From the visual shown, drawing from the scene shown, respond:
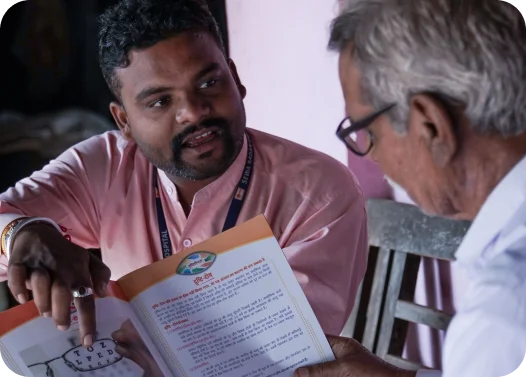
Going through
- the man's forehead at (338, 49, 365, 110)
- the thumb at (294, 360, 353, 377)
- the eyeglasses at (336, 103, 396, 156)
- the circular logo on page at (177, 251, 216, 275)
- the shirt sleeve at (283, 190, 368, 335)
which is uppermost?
the man's forehead at (338, 49, 365, 110)

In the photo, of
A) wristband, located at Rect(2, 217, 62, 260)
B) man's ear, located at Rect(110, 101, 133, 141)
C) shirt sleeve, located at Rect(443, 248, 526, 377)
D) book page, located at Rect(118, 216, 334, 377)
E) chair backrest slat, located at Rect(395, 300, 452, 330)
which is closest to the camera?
shirt sleeve, located at Rect(443, 248, 526, 377)

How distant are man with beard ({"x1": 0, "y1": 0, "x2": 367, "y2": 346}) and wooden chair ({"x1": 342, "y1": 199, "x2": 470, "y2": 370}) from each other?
531 millimetres

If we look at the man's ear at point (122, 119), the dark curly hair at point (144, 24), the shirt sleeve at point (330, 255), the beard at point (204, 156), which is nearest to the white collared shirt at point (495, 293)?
the shirt sleeve at point (330, 255)

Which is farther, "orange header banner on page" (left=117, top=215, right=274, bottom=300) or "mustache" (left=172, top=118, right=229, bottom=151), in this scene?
"mustache" (left=172, top=118, right=229, bottom=151)

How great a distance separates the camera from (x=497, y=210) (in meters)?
0.77

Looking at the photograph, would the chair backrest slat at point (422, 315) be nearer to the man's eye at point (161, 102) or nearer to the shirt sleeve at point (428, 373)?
the shirt sleeve at point (428, 373)

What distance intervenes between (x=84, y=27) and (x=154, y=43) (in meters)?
0.84

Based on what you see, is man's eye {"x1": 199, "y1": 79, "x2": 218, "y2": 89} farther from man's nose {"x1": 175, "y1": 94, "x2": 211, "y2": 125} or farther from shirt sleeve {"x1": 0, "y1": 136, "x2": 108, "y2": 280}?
shirt sleeve {"x1": 0, "y1": 136, "x2": 108, "y2": 280}

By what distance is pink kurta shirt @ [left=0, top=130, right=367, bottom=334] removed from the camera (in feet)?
3.90

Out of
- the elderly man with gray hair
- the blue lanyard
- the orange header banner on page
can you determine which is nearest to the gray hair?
the elderly man with gray hair

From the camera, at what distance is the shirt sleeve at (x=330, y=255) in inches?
45.8

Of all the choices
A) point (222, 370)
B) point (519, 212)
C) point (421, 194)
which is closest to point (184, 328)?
point (222, 370)

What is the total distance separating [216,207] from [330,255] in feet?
0.81

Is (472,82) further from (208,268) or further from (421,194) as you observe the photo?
(208,268)
